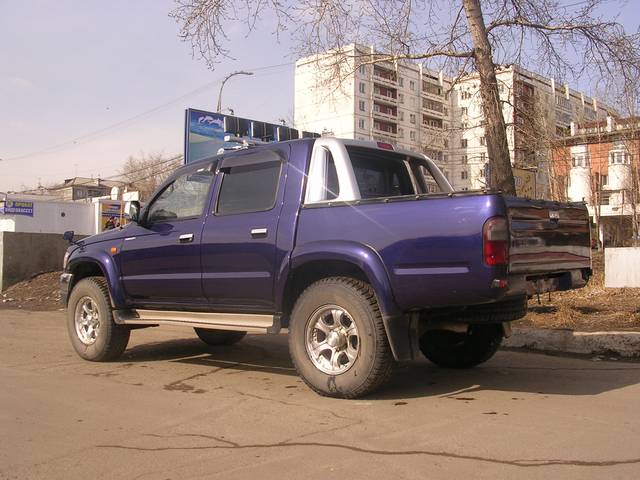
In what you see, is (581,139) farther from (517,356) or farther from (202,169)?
(202,169)

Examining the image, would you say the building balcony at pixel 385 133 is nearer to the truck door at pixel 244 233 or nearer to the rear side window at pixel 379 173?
the rear side window at pixel 379 173

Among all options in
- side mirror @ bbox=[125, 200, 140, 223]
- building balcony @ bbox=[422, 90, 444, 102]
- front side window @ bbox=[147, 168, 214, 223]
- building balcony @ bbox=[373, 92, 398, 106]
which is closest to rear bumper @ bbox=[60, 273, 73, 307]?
side mirror @ bbox=[125, 200, 140, 223]

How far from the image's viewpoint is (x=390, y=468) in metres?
3.61

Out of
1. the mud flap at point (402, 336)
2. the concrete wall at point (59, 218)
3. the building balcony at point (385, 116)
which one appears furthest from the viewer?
the building balcony at point (385, 116)

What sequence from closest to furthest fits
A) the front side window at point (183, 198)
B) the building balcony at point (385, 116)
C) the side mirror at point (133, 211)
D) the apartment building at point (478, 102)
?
the front side window at point (183, 198), the side mirror at point (133, 211), the apartment building at point (478, 102), the building balcony at point (385, 116)

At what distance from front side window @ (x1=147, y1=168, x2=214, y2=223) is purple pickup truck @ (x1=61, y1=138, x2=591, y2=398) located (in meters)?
0.02

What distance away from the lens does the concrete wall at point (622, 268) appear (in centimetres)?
1327

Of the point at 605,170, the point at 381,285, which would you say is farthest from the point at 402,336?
the point at 605,170

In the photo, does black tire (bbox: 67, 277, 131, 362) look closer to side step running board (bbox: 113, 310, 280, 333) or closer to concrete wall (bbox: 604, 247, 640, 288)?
side step running board (bbox: 113, 310, 280, 333)

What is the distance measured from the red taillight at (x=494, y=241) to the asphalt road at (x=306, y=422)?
121 cm

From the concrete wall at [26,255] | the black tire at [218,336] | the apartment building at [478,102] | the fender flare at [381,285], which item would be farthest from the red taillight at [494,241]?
the concrete wall at [26,255]

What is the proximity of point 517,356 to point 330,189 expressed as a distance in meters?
3.55

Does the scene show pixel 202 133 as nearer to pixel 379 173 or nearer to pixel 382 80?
pixel 379 173

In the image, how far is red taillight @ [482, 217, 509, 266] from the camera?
14.4 ft
